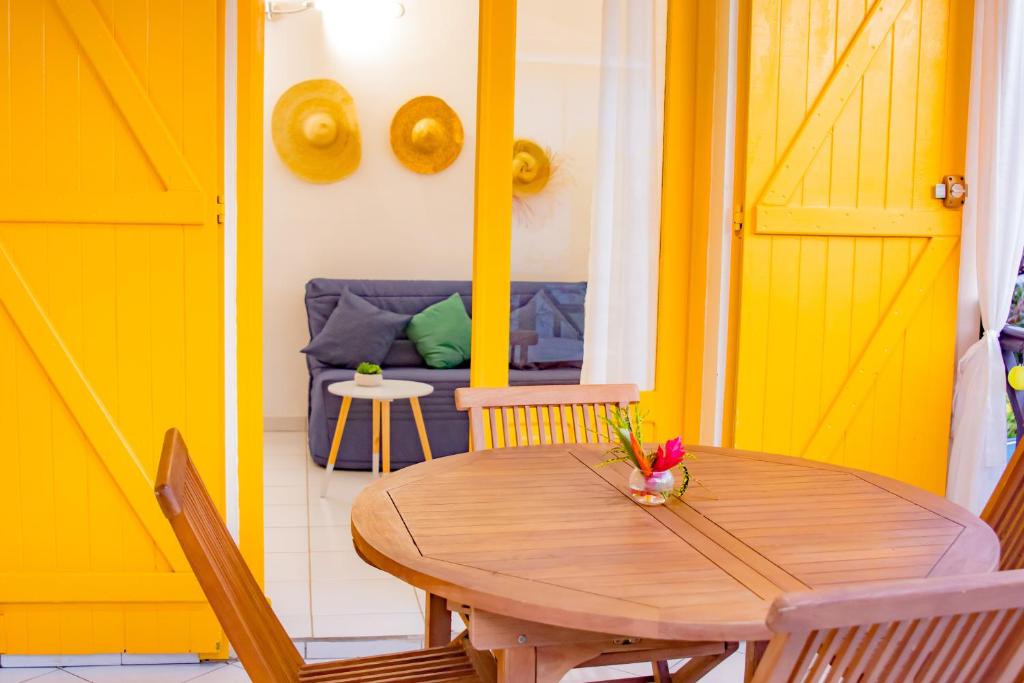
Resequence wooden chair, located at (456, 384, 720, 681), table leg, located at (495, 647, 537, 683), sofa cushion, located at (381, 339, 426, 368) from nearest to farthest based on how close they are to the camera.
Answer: table leg, located at (495, 647, 537, 683)
wooden chair, located at (456, 384, 720, 681)
sofa cushion, located at (381, 339, 426, 368)

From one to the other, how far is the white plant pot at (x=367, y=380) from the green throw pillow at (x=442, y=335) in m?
0.89

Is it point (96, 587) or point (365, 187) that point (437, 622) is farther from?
point (365, 187)

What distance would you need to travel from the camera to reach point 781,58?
3430 millimetres

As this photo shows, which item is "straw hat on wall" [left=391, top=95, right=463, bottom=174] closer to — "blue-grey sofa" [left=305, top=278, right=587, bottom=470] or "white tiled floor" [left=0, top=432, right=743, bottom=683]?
"blue-grey sofa" [left=305, top=278, right=587, bottom=470]

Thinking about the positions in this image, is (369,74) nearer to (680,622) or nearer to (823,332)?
(823,332)

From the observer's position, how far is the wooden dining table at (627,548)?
5.10 ft

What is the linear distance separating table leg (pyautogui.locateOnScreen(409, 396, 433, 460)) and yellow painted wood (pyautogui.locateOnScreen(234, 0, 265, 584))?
2089 mm

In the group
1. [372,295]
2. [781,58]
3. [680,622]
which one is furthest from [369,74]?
[680,622]

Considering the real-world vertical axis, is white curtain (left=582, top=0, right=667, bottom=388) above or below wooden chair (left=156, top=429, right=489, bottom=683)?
above

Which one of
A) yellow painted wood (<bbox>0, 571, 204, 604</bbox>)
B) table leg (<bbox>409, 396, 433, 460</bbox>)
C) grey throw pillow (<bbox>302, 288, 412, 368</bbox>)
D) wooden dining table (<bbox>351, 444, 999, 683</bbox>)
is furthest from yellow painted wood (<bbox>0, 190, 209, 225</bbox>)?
grey throw pillow (<bbox>302, 288, 412, 368</bbox>)

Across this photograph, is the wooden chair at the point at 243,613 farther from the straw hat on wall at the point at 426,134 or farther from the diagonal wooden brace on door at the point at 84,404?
the straw hat on wall at the point at 426,134

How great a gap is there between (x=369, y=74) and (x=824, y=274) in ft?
12.8

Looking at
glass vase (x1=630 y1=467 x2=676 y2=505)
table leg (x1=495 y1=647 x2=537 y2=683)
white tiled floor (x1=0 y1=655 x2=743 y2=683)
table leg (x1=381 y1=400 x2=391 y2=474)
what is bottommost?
white tiled floor (x1=0 y1=655 x2=743 y2=683)

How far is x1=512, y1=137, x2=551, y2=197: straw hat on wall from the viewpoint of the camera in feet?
11.6
